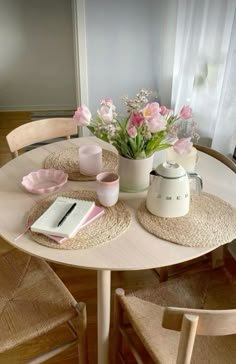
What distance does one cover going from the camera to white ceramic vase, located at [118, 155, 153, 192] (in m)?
1.24

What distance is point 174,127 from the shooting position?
4.02 ft

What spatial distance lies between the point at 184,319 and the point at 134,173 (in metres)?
0.56

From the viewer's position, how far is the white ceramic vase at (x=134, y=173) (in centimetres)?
124

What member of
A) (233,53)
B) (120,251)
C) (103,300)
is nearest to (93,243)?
(120,251)

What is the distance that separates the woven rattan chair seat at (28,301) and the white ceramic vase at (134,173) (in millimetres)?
421

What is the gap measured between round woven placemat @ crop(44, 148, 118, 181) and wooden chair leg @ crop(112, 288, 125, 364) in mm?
418

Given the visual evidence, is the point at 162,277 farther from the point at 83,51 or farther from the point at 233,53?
the point at 83,51

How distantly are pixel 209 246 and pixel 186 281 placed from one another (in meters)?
0.31

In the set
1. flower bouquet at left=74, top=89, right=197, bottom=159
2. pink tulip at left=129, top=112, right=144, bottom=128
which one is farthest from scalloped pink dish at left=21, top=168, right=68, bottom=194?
pink tulip at left=129, top=112, right=144, bottom=128

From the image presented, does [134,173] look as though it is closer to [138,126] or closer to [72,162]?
[138,126]

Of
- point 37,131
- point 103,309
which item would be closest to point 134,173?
point 103,309

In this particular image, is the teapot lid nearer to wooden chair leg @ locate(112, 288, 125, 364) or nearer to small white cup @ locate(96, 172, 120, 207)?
small white cup @ locate(96, 172, 120, 207)

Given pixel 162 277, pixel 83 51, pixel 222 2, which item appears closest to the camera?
pixel 162 277

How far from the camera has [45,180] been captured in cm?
139
